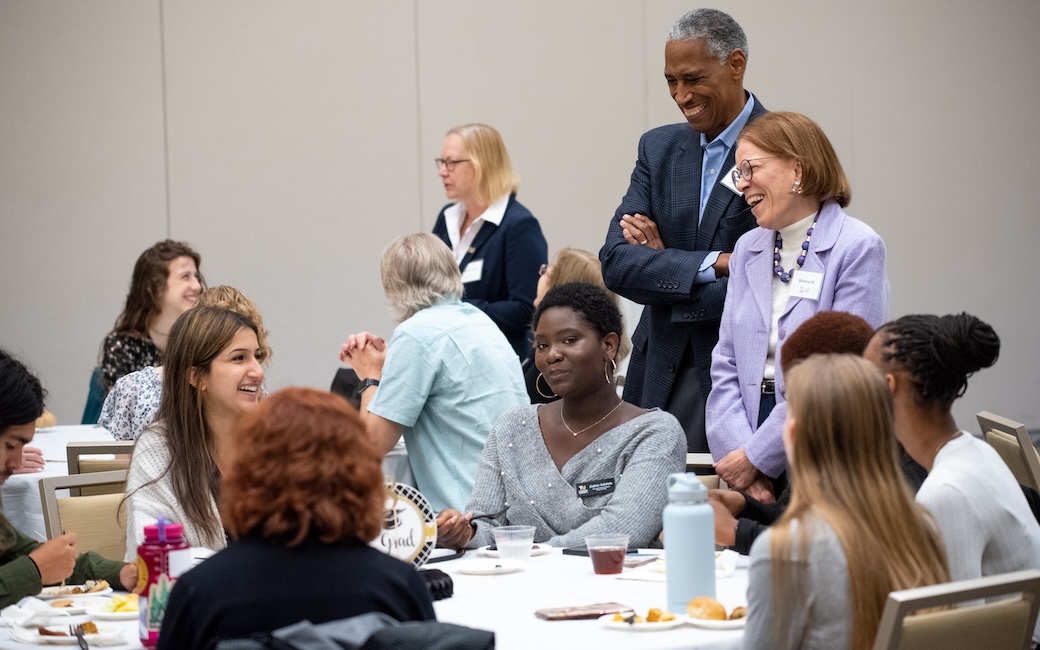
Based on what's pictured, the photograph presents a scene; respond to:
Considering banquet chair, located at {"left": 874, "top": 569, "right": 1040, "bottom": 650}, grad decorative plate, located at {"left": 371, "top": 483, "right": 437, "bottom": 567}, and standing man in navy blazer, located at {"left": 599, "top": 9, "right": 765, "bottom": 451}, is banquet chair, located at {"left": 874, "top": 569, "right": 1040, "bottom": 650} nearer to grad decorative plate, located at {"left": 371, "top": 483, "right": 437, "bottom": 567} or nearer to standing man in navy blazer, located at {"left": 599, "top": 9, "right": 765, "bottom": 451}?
grad decorative plate, located at {"left": 371, "top": 483, "right": 437, "bottom": 567}

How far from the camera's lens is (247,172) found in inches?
292

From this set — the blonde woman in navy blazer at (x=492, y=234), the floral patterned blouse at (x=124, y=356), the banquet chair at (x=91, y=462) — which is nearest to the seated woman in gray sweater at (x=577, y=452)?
the banquet chair at (x=91, y=462)

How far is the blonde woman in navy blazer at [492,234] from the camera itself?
17.9 ft

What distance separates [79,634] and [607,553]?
40.8 inches

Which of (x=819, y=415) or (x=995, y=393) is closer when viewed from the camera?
(x=819, y=415)

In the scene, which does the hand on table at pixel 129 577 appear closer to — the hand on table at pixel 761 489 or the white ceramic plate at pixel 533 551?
the white ceramic plate at pixel 533 551

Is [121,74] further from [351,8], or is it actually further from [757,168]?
[757,168]

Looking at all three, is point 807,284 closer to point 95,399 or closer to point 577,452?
point 577,452

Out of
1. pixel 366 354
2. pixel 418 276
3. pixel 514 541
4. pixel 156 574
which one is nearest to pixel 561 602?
pixel 514 541

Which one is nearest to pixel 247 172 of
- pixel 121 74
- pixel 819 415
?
pixel 121 74

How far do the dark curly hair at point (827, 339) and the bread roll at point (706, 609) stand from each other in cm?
68

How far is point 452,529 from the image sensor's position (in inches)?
110

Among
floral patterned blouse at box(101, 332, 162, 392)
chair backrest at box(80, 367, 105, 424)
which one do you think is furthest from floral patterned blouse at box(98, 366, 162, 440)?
chair backrest at box(80, 367, 105, 424)

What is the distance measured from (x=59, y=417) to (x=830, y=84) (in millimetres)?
5497
